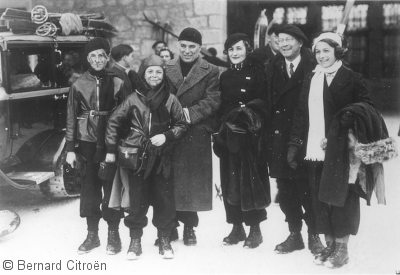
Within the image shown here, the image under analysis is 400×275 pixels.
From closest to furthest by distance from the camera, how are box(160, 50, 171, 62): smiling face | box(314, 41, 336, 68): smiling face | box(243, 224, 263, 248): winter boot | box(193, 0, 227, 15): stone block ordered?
box(314, 41, 336, 68): smiling face → box(243, 224, 263, 248): winter boot → box(160, 50, 171, 62): smiling face → box(193, 0, 227, 15): stone block

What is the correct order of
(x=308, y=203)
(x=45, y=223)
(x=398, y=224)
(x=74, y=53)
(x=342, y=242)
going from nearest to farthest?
(x=342, y=242)
(x=308, y=203)
(x=398, y=224)
(x=45, y=223)
(x=74, y=53)

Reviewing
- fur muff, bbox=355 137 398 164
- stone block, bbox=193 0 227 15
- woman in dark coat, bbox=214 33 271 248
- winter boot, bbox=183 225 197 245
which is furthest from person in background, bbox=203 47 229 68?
fur muff, bbox=355 137 398 164

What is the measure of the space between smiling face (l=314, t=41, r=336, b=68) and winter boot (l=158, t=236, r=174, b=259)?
1688 mm

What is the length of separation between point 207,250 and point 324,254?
873 mm

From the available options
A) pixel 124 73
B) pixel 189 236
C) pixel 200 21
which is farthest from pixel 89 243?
pixel 200 21

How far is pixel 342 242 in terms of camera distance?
3.29 m

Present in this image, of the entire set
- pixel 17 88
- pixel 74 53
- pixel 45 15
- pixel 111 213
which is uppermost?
pixel 45 15

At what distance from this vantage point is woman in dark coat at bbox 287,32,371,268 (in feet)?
10.5

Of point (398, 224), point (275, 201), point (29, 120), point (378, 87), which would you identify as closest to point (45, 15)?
point (29, 120)

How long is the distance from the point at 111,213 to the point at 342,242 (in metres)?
1.67

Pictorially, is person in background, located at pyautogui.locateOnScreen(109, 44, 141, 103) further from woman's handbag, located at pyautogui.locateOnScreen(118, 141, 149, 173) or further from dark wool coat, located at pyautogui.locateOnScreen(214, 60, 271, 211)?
dark wool coat, located at pyautogui.locateOnScreen(214, 60, 271, 211)

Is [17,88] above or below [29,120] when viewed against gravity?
above

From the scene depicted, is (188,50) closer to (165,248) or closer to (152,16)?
(165,248)

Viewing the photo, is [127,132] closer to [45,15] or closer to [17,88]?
[17,88]
